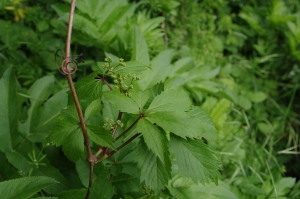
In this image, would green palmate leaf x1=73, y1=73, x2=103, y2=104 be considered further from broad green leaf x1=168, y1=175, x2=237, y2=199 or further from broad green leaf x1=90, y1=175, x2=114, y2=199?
broad green leaf x1=168, y1=175, x2=237, y2=199

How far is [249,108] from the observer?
2.86 m

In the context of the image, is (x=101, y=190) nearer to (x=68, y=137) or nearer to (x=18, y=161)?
(x=68, y=137)

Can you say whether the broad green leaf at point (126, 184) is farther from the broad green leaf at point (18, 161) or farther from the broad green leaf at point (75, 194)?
the broad green leaf at point (18, 161)

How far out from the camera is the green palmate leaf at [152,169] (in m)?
1.06

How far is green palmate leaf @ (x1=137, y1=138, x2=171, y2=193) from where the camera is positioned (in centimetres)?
106

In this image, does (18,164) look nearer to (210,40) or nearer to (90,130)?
(90,130)

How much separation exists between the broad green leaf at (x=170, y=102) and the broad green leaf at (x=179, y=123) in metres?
0.02

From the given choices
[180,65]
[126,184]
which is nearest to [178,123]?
[126,184]

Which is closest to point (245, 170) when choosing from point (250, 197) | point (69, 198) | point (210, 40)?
point (250, 197)

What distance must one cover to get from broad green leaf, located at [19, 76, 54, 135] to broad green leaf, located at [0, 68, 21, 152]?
7 centimetres

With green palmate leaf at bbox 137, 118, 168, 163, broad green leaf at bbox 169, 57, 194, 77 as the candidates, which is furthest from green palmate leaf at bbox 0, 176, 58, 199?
broad green leaf at bbox 169, 57, 194, 77

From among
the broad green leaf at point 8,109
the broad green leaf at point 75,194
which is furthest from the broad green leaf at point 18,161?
the broad green leaf at point 75,194

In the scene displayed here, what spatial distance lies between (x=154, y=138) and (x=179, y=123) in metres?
0.09

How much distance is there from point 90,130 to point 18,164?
1.73 feet
